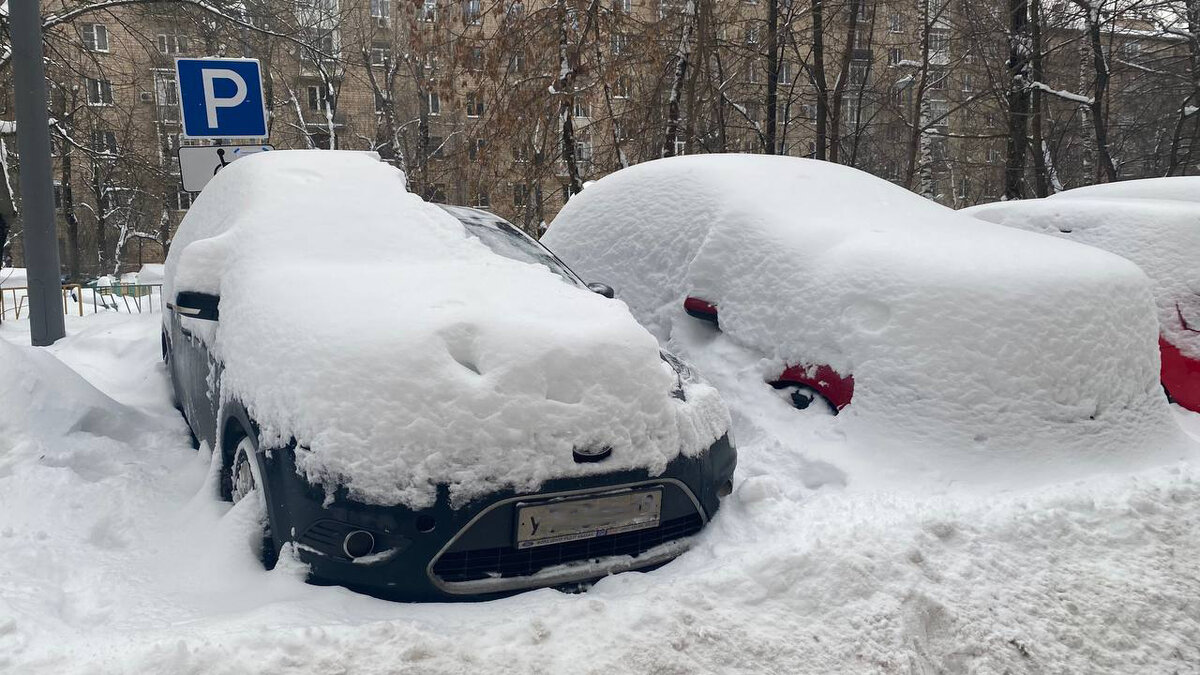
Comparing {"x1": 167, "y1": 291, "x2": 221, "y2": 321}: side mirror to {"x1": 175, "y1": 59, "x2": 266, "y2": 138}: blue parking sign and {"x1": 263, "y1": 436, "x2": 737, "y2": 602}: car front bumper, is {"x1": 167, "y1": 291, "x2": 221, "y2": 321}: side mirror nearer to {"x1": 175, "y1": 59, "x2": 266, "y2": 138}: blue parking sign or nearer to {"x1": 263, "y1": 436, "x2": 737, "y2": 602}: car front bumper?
{"x1": 263, "y1": 436, "x2": 737, "y2": 602}: car front bumper

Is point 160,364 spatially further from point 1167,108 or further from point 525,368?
point 1167,108

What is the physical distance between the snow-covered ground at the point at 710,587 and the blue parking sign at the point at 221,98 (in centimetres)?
357

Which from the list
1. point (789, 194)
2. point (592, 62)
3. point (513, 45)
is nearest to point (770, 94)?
point (592, 62)

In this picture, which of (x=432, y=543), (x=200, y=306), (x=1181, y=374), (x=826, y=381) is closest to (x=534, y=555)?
(x=432, y=543)

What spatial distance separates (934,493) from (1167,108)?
781 inches

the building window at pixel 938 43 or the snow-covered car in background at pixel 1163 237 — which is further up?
the building window at pixel 938 43

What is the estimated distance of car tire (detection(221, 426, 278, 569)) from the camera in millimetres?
2545

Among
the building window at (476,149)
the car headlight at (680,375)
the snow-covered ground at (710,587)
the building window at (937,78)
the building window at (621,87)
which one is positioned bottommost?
the snow-covered ground at (710,587)

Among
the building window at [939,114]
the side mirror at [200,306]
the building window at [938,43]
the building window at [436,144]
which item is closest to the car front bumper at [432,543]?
the side mirror at [200,306]

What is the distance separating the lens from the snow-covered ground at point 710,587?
2.18 m

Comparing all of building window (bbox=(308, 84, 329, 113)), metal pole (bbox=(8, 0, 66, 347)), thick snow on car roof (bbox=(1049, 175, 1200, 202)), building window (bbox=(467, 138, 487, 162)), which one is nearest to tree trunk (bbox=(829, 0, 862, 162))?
building window (bbox=(467, 138, 487, 162))

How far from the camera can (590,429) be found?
2.55m

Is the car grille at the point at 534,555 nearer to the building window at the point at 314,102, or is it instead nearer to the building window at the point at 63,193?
the building window at the point at 63,193

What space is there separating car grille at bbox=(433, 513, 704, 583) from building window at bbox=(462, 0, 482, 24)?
10704 millimetres
